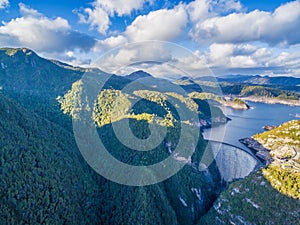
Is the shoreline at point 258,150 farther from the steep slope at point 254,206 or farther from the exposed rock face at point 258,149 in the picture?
the steep slope at point 254,206

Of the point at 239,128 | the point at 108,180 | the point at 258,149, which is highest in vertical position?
the point at 108,180

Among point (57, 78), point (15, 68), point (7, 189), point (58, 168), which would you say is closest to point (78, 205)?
point (58, 168)

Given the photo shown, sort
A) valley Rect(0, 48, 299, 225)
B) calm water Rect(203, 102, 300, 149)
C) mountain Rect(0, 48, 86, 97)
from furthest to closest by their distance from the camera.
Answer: calm water Rect(203, 102, 300, 149) → mountain Rect(0, 48, 86, 97) → valley Rect(0, 48, 299, 225)

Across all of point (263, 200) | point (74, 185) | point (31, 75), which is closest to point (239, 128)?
point (263, 200)

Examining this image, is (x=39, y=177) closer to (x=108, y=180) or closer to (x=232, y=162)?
(x=108, y=180)

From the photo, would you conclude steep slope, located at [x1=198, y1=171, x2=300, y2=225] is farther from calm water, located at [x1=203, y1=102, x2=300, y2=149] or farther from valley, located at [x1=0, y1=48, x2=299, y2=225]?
calm water, located at [x1=203, y1=102, x2=300, y2=149]

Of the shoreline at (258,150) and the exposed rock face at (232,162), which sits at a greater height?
the exposed rock face at (232,162)

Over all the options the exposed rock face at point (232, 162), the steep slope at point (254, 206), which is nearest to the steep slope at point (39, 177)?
the steep slope at point (254, 206)

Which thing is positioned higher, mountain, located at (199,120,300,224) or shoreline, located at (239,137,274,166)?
mountain, located at (199,120,300,224)

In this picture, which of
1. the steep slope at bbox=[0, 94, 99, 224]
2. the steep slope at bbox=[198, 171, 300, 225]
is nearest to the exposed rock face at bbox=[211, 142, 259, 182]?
the steep slope at bbox=[198, 171, 300, 225]

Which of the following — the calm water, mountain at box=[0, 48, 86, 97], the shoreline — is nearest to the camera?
the shoreline

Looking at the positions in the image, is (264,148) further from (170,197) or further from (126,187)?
(126,187)
